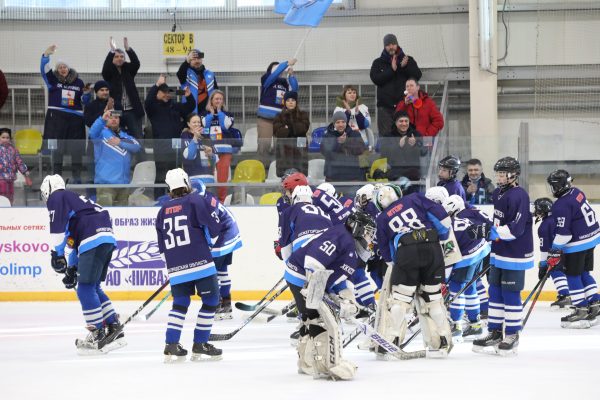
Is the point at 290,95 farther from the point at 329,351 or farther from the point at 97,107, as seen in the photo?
the point at 329,351

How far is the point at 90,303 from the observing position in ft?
27.0

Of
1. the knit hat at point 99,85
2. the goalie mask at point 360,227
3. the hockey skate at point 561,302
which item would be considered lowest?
the hockey skate at point 561,302

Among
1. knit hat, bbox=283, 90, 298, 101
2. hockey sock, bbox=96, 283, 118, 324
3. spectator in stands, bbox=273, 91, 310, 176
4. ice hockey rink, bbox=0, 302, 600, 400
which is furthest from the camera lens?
knit hat, bbox=283, 90, 298, 101

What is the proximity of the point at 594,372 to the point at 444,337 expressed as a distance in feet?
3.48

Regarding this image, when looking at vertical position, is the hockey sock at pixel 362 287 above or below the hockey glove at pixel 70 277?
below

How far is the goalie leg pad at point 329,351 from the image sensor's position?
6.60 m

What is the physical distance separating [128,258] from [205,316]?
5.00m

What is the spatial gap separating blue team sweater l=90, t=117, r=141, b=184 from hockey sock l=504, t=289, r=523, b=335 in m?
5.60

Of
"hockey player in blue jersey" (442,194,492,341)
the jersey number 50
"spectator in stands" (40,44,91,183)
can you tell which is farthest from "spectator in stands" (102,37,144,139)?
the jersey number 50

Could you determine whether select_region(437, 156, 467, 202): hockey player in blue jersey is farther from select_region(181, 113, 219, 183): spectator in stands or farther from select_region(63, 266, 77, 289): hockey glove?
select_region(181, 113, 219, 183): spectator in stands

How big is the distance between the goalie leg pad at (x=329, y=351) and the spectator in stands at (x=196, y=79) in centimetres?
766

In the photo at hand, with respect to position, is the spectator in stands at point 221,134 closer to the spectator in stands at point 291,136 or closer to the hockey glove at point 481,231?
the spectator in stands at point 291,136

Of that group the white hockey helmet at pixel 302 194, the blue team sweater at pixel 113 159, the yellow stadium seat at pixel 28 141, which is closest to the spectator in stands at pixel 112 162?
the blue team sweater at pixel 113 159

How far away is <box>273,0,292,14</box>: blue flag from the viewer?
14.7 metres
